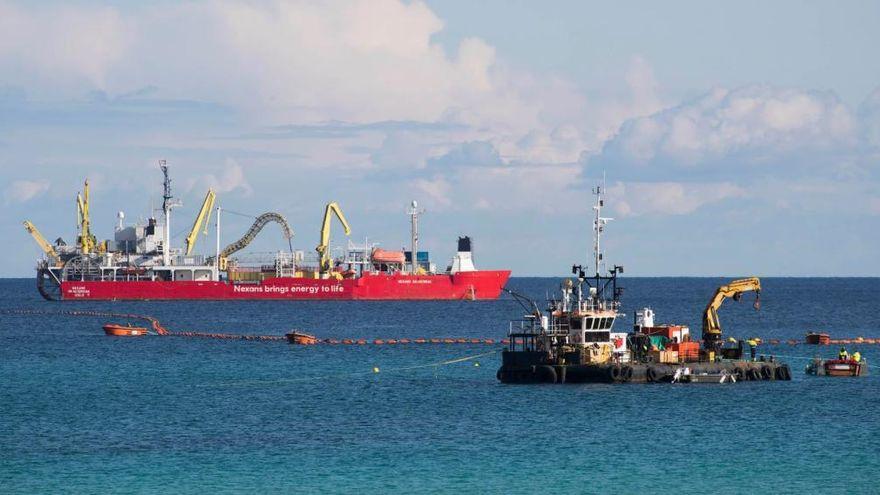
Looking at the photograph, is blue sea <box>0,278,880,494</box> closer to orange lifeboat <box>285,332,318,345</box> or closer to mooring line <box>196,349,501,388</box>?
mooring line <box>196,349,501,388</box>

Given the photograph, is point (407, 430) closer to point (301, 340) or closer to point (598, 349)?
point (598, 349)

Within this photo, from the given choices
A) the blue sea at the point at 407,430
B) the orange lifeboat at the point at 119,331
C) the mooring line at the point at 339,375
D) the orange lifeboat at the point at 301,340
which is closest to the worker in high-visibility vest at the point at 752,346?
the blue sea at the point at 407,430

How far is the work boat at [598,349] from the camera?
251 ft

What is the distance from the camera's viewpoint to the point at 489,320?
173 m

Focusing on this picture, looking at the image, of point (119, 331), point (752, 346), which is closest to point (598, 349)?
point (752, 346)

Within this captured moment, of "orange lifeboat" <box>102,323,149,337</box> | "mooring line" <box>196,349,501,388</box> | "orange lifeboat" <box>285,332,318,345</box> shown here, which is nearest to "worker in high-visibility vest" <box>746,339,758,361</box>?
"mooring line" <box>196,349,501,388</box>

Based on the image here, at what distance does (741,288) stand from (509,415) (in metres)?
25.9

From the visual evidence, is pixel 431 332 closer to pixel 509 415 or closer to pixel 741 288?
pixel 741 288

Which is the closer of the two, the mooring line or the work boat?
the work boat

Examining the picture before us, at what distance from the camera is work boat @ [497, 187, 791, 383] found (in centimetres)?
7662

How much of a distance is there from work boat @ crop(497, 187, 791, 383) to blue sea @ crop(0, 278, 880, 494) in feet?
3.65

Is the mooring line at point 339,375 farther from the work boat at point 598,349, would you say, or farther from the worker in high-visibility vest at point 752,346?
the worker in high-visibility vest at point 752,346

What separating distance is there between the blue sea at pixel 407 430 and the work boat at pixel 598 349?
3.65 ft

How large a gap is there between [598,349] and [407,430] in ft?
57.7
